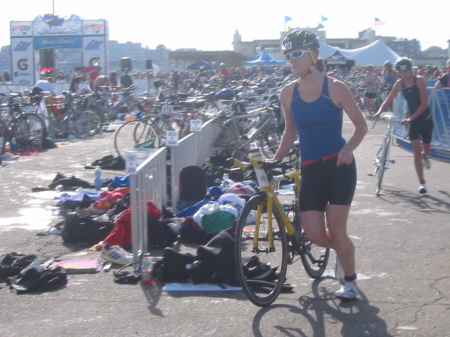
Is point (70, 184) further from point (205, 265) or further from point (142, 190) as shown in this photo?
point (205, 265)

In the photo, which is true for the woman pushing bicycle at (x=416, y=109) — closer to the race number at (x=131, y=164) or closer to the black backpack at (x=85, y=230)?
the black backpack at (x=85, y=230)

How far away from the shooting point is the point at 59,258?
21.5 feet

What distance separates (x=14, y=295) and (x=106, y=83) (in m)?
20.3

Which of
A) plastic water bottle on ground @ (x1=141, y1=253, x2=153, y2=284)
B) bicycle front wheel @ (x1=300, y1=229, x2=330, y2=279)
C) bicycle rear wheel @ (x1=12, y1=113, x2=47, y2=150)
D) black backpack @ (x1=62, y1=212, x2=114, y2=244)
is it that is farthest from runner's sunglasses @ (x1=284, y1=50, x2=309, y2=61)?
bicycle rear wheel @ (x1=12, y1=113, x2=47, y2=150)

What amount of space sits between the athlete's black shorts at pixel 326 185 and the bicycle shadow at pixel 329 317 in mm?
728

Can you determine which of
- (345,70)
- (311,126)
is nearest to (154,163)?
(311,126)

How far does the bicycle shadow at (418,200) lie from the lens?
28.1 feet

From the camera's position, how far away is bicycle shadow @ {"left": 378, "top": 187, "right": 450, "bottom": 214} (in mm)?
8556

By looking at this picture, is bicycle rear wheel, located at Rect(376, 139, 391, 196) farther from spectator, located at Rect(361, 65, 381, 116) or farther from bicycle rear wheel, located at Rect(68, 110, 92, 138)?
spectator, located at Rect(361, 65, 381, 116)

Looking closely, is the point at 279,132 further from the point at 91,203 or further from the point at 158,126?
the point at 91,203

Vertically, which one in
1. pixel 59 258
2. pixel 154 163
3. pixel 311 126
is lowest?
pixel 59 258

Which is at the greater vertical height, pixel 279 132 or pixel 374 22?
pixel 374 22

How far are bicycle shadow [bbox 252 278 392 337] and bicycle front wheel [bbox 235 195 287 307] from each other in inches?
6.1

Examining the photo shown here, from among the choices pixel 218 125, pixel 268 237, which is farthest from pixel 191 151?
pixel 268 237
